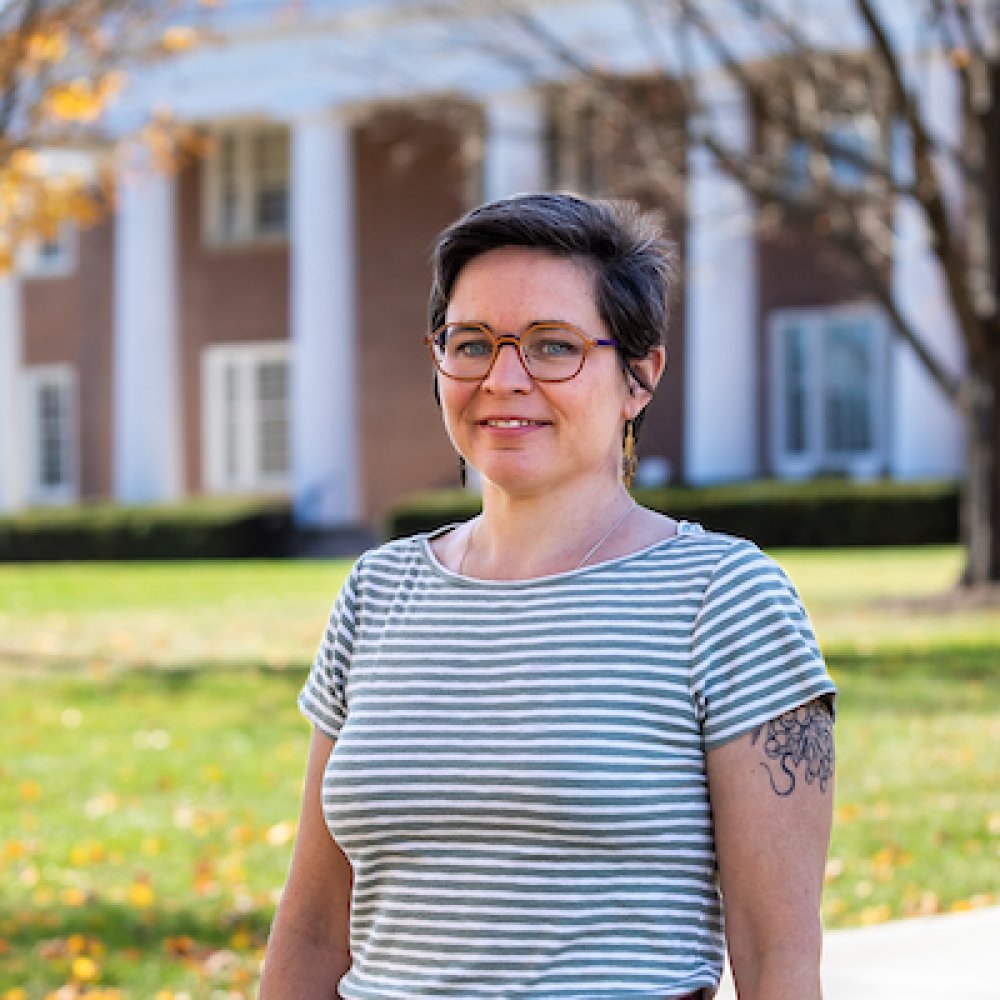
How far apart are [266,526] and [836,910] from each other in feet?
70.5

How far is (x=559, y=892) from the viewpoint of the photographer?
232 centimetres

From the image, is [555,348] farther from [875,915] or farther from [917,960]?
[875,915]

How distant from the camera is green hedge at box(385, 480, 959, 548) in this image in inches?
888

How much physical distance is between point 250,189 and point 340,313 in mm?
4297

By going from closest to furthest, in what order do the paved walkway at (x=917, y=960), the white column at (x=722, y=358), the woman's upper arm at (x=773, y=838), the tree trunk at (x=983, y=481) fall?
the woman's upper arm at (x=773, y=838)
the paved walkway at (x=917, y=960)
the tree trunk at (x=983, y=481)
the white column at (x=722, y=358)

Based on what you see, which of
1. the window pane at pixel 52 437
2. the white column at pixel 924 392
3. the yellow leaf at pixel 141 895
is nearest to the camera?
the yellow leaf at pixel 141 895

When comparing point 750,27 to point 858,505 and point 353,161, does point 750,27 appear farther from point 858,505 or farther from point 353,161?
point 353,161

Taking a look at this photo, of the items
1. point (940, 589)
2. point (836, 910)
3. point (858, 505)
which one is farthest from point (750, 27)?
point (836, 910)

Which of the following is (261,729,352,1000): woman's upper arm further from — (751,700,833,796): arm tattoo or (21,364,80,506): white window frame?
(21,364,80,506): white window frame

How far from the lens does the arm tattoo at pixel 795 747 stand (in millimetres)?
2316

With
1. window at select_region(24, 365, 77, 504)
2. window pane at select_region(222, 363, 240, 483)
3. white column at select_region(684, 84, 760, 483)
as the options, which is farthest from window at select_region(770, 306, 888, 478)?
window at select_region(24, 365, 77, 504)

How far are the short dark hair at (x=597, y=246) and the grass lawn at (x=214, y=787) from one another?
10.3 ft

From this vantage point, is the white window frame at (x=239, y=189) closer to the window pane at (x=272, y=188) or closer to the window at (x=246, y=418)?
the window pane at (x=272, y=188)

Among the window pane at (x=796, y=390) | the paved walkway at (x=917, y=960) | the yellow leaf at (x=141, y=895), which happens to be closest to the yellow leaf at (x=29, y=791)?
the yellow leaf at (x=141, y=895)
